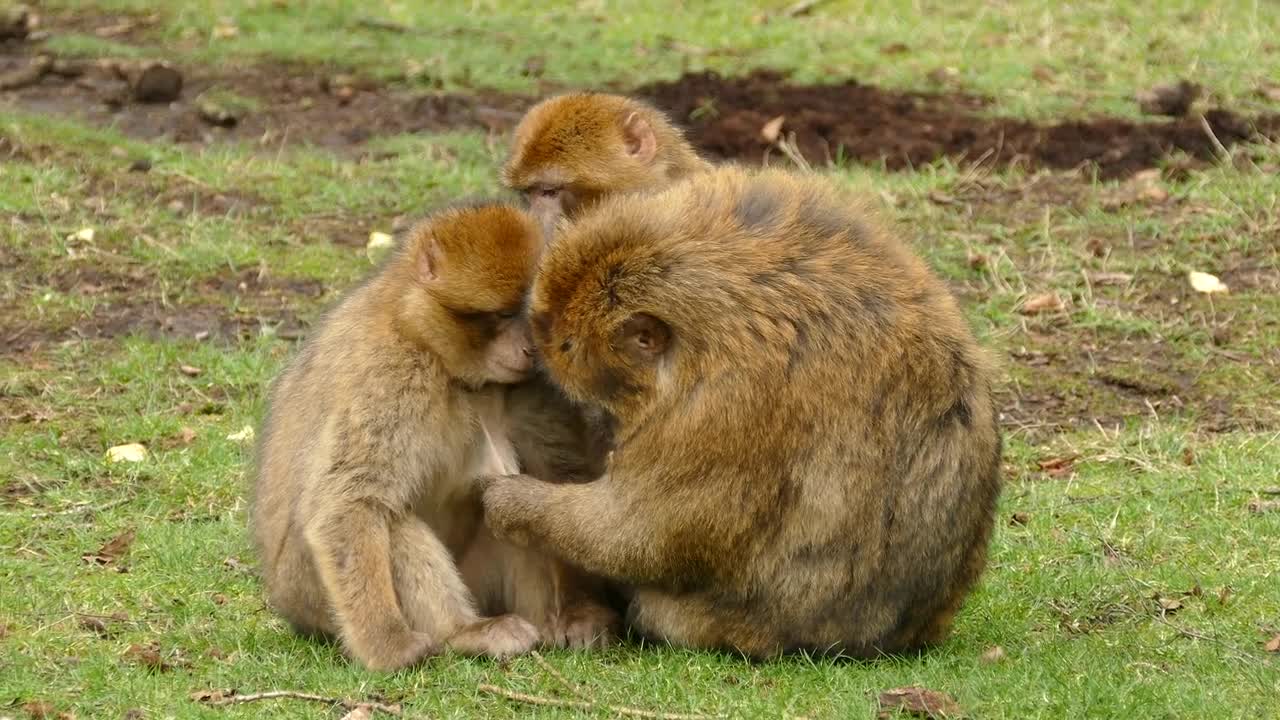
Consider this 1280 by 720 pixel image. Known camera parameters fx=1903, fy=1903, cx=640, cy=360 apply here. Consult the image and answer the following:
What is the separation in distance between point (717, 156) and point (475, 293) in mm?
6183

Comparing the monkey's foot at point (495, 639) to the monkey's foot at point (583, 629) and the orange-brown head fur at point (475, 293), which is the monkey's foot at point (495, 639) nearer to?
the monkey's foot at point (583, 629)

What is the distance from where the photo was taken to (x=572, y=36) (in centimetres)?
1484

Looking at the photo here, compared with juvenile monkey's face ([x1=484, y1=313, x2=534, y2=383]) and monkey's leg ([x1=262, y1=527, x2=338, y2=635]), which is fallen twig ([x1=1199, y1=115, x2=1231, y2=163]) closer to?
juvenile monkey's face ([x1=484, y1=313, x2=534, y2=383])

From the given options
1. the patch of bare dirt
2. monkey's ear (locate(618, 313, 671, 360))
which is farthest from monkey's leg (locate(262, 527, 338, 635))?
the patch of bare dirt

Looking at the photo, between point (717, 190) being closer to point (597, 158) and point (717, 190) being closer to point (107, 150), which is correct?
point (597, 158)

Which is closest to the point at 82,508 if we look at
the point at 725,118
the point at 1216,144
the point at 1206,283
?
the point at 1206,283

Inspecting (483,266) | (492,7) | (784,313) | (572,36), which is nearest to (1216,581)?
(784,313)

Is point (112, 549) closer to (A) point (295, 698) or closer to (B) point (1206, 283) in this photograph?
(A) point (295, 698)

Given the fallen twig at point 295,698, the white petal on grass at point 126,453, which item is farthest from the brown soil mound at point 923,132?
the fallen twig at point 295,698

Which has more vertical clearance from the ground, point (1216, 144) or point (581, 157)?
point (581, 157)

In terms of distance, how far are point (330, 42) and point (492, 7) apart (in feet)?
6.07

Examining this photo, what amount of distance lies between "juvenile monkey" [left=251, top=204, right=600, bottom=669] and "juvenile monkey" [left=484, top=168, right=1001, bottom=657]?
21 centimetres

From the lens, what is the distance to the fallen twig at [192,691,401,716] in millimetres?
4699

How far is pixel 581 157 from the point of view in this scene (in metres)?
6.69
